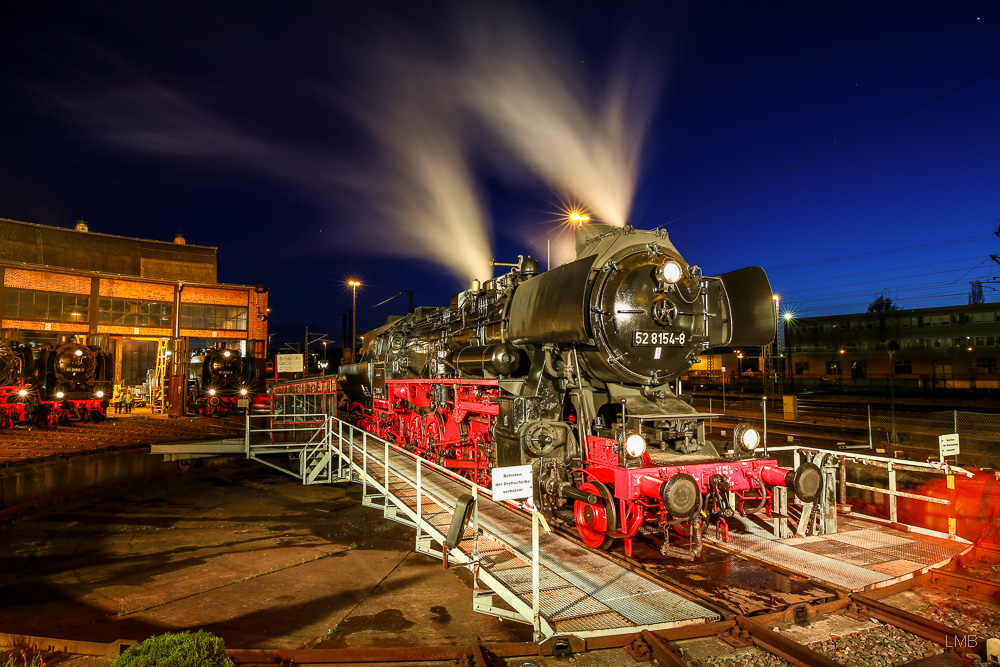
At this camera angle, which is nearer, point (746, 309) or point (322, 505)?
point (746, 309)

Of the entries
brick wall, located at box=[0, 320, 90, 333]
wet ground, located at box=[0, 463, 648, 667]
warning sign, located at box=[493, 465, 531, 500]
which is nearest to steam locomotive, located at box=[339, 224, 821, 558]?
warning sign, located at box=[493, 465, 531, 500]

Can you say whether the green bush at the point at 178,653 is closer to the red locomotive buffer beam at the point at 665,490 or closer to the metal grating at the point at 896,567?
the red locomotive buffer beam at the point at 665,490

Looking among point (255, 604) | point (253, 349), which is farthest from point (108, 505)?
point (253, 349)

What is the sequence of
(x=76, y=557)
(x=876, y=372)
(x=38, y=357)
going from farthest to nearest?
(x=876, y=372)
(x=38, y=357)
(x=76, y=557)

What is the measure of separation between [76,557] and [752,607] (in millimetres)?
10751

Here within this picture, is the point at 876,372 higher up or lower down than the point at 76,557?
higher up

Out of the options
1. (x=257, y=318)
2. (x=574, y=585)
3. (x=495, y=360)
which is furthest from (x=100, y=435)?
(x=574, y=585)

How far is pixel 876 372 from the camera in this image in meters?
43.1

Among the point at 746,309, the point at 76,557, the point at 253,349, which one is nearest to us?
the point at 746,309

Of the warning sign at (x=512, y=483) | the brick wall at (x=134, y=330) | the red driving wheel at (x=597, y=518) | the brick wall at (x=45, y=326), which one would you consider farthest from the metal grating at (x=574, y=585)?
the brick wall at (x=45, y=326)

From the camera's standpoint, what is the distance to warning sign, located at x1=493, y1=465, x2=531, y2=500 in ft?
16.4

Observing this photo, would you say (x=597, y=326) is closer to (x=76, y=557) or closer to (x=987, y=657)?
(x=987, y=657)

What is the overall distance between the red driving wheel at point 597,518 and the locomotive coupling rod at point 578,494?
36 mm

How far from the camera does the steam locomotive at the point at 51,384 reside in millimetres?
19703
